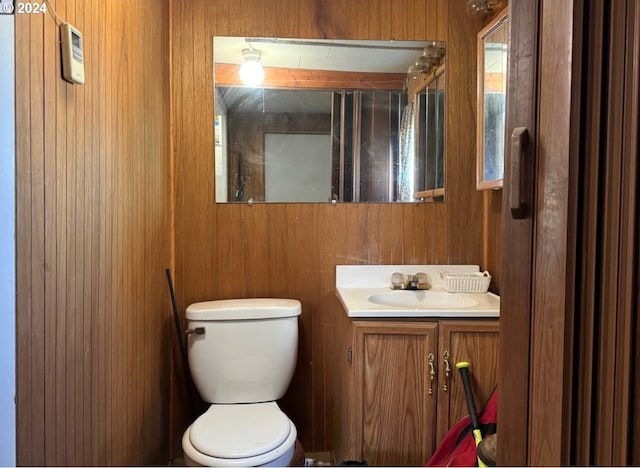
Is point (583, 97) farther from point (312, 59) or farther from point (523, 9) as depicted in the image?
point (312, 59)

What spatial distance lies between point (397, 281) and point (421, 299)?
14 centimetres

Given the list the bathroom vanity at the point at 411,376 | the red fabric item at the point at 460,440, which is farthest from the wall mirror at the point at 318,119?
the red fabric item at the point at 460,440

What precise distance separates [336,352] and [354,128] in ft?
3.55

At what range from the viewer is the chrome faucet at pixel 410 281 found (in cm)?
197

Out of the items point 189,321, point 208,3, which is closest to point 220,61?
point 208,3

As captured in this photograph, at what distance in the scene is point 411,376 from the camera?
158 cm

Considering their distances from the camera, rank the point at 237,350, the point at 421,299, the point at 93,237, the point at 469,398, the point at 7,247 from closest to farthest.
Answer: the point at 7,247
the point at 93,237
the point at 469,398
the point at 237,350
the point at 421,299

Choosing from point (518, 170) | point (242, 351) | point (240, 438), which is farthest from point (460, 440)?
point (518, 170)

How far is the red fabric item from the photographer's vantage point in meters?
1.44

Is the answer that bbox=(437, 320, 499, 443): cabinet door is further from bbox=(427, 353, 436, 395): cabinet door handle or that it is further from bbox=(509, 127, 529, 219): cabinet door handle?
bbox=(509, 127, 529, 219): cabinet door handle

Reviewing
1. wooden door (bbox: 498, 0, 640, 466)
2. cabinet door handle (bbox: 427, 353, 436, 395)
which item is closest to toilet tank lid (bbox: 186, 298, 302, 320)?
cabinet door handle (bbox: 427, 353, 436, 395)

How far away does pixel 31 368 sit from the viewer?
0.91 m

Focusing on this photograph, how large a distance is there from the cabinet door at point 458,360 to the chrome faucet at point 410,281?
39cm

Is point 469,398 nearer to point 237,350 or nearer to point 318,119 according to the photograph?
point 237,350
